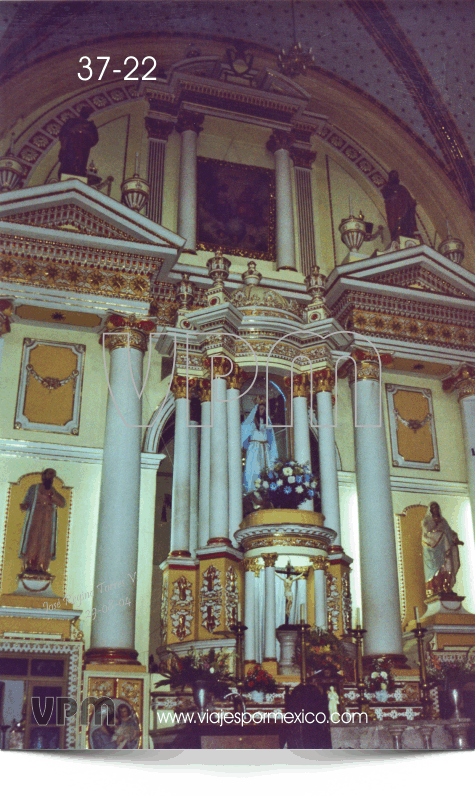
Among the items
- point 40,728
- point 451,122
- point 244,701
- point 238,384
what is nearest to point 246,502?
point 238,384

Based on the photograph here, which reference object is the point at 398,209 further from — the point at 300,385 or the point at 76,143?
the point at 76,143

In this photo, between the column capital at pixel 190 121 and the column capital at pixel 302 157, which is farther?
the column capital at pixel 302 157

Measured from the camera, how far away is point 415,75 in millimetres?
11812

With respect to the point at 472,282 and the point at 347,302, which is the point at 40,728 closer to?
the point at 347,302

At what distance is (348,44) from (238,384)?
5.01 metres

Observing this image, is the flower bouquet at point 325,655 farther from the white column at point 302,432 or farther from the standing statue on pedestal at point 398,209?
the standing statue on pedestal at point 398,209

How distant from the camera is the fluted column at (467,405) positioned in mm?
12398

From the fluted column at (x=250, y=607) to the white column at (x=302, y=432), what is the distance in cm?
117

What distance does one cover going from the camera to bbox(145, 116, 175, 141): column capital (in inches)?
519

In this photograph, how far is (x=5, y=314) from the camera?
11.0 meters

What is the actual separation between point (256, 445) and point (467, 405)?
3.44 metres

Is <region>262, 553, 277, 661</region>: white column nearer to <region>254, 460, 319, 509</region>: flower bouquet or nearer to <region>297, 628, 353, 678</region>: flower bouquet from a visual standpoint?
<region>297, 628, 353, 678</region>: flower bouquet

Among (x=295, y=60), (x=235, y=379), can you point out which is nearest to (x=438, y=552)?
(x=235, y=379)

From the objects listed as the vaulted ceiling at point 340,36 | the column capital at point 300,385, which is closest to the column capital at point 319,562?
the column capital at point 300,385
